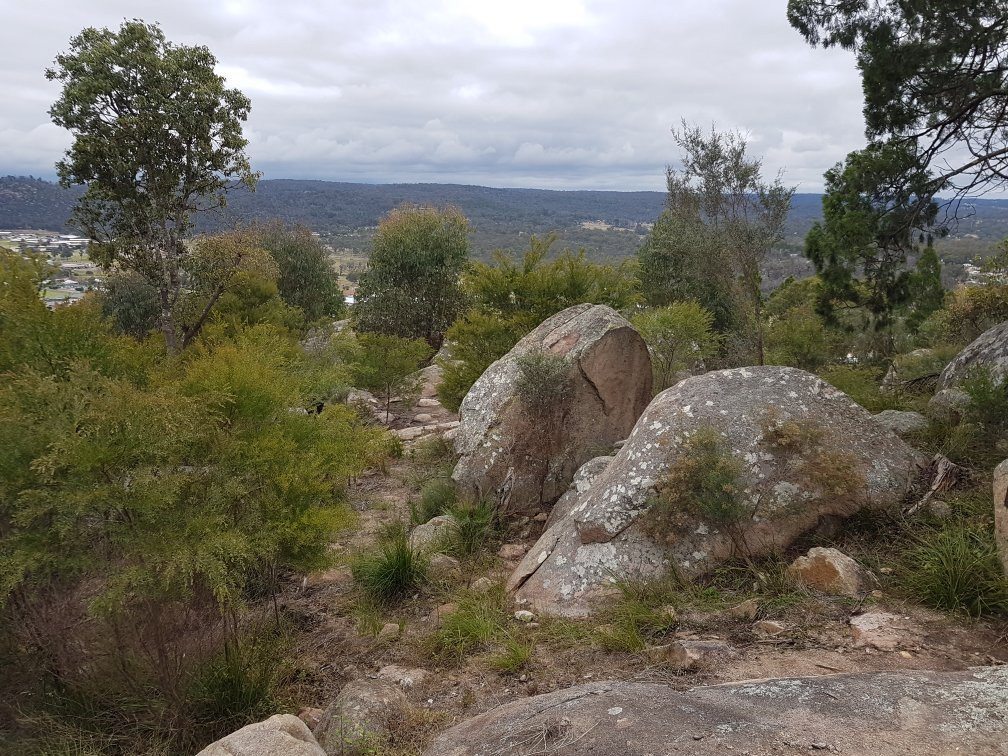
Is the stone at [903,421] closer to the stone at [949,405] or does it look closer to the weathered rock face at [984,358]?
the stone at [949,405]

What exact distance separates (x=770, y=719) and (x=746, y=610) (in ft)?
Result: 6.79

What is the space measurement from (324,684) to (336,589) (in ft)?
6.68

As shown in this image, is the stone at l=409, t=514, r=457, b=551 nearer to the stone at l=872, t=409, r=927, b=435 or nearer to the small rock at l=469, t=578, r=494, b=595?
the small rock at l=469, t=578, r=494, b=595

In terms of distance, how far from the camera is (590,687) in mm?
3752

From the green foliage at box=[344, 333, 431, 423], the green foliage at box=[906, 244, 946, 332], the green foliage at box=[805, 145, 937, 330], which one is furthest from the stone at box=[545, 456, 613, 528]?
the green foliage at box=[344, 333, 431, 423]

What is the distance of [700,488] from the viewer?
20.0 feet

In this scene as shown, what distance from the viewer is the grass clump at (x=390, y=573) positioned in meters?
6.67

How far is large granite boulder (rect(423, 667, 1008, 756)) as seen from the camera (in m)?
2.91

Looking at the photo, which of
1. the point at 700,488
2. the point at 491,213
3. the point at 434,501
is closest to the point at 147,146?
the point at 434,501

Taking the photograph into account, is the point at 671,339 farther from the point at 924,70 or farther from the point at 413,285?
the point at 413,285

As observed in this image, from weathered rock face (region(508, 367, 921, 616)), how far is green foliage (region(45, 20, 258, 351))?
10769 millimetres

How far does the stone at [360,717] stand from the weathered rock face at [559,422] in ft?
13.8

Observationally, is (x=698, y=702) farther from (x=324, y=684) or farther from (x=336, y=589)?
(x=336, y=589)

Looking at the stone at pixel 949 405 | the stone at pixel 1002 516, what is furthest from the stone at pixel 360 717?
the stone at pixel 949 405
